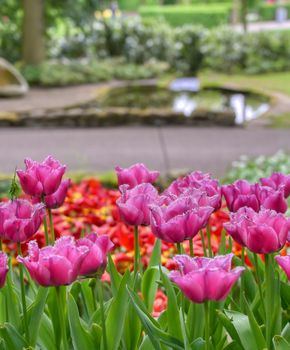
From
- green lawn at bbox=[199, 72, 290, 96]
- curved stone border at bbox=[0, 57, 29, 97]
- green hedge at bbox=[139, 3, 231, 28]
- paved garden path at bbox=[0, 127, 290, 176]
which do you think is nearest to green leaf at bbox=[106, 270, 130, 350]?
paved garden path at bbox=[0, 127, 290, 176]

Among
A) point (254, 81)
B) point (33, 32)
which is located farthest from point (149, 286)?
point (254, 81)

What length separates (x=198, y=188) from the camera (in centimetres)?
204

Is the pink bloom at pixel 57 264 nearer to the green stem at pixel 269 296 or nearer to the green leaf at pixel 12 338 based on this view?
the green leaf at pixel 12 338

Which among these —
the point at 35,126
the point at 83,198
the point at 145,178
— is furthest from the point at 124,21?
the point at 145,178

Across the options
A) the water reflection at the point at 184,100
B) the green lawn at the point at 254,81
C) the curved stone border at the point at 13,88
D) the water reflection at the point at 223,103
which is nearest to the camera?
the water reflection at the point at 223,103

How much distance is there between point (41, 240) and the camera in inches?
128

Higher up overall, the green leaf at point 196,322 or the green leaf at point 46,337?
the green leaf at point 196,322

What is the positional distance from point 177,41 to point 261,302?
19.7 metres

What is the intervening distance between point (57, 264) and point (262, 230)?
42 centimetres

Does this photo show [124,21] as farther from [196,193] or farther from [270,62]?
[196,193]

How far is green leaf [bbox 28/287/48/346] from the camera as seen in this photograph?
6.17ft

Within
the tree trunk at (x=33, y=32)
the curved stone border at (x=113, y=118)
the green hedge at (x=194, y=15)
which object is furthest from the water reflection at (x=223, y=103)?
the green hedge at (x=194, y=15)

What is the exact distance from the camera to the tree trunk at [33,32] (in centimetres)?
1755

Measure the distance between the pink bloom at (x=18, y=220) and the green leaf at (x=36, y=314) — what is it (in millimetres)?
136
